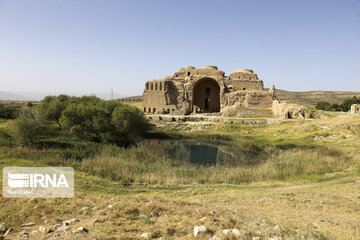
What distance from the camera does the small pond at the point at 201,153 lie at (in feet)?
54.5

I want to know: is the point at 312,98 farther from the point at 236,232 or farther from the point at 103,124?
the point at 236,232

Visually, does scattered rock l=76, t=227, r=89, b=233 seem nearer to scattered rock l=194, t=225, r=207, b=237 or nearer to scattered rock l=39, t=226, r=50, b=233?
scattered rock l=39, t=226, r=50, b=233

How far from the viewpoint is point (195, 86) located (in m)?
39.4

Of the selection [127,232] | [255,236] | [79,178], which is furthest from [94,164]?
[255,236]

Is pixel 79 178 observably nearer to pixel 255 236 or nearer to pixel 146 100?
pixel 255 236

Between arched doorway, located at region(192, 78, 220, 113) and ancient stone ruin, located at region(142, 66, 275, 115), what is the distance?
3.69ft

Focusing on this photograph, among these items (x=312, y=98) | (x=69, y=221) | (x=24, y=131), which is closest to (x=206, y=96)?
(x=24, y=131)

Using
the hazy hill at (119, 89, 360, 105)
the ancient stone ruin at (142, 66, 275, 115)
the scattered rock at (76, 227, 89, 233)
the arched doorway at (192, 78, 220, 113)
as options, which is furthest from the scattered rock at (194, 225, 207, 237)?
the hazy hill at (119, 89, 360, 105)

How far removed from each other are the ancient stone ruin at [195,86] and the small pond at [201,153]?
11.6 meters

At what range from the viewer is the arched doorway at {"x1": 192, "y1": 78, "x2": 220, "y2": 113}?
4010cm

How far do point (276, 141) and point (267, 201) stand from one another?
14.4 m

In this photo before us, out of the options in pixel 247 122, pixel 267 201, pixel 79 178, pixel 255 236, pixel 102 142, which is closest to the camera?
pixel 255 236

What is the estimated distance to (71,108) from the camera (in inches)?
819

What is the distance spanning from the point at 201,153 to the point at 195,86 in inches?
848
